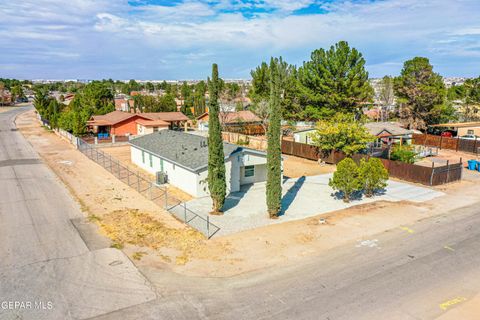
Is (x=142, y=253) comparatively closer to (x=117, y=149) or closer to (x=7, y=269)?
(x=7, y=269)

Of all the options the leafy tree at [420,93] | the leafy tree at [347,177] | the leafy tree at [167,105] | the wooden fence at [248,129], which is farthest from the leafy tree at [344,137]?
the leafy tree at [167,105]

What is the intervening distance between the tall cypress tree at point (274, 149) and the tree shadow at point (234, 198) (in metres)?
2.94

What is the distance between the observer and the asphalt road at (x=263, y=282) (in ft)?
36.2

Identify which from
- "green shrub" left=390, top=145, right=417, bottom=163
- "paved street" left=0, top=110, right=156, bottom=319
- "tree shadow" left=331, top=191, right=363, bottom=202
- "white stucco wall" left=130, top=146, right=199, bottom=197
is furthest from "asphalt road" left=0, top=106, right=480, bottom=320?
"green shrub" left=390, top=145, right=417, bottom=163

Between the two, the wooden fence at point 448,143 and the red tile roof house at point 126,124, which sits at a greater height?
the red tile roof house at point 126,124

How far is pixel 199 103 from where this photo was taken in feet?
288

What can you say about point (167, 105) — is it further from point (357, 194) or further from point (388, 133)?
point (357, 194)

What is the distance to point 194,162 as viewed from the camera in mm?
23484

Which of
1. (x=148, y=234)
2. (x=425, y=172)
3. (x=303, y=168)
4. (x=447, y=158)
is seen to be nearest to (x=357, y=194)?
(x=425, y=172)

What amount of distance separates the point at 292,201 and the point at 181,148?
9.71 metres

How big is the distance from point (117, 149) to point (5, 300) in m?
32.5

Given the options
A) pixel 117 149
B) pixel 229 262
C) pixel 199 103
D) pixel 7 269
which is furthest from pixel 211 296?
pixel 199 103

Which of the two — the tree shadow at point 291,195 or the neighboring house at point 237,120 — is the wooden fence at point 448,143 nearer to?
the neighboring house at point 237,120

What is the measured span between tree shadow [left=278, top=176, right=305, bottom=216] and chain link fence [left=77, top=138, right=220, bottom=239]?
4.72m
